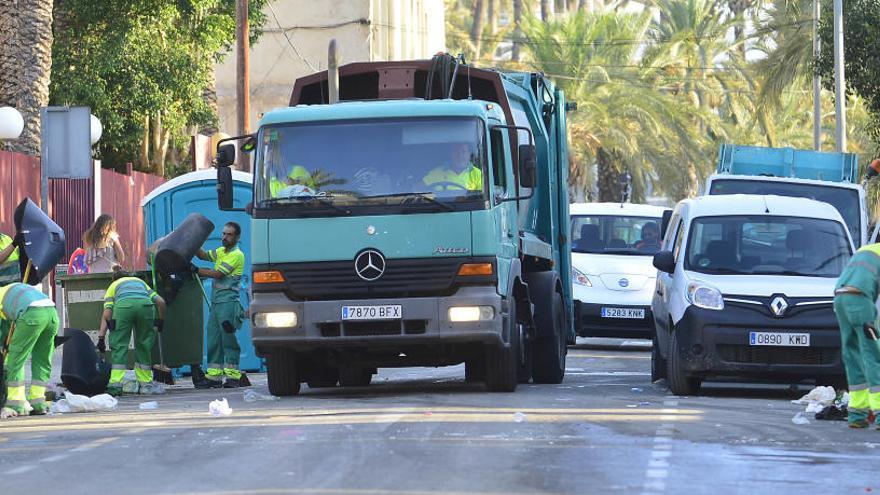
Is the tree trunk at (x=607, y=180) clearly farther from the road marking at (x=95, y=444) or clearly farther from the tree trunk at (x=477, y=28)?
the road marking at (x=95, y=444)

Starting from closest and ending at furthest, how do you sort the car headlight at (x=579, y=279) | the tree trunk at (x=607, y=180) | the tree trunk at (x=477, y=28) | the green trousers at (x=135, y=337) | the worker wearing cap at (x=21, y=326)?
the worker wearing cap at (x=21, y=326) < the green trousers at (x=135, y=337) < the car headlight at (x=579, y=279) < the tree trunk at (x=607, y=180) < the tree trunk at (x=477, y=28)

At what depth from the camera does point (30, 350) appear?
14.0 m

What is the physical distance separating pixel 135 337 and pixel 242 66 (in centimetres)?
1442

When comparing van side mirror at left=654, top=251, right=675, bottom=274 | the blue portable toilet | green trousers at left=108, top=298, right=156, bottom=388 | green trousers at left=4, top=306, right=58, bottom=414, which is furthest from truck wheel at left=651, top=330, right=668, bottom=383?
green trousers at left=4, top=306, right=58, bottom=414

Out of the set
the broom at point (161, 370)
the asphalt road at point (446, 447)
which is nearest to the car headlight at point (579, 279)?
the broom at point (161, 370)

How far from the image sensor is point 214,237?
1966 centimetres

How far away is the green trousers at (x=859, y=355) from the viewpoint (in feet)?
42.1

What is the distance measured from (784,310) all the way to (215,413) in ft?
15.4

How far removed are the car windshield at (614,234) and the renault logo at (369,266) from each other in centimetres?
1004

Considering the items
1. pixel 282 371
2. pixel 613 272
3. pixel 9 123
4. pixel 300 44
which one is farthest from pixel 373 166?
pixel 300 44

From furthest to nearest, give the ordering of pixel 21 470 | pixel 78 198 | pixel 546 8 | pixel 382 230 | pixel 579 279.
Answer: pixel 546 8 < pixel 78 198 < pixel 579 279 < pixel 382 230 < pixel 21 470

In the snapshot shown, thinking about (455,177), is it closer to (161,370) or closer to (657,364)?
(657,364)

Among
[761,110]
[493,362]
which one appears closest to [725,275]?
[493,362]

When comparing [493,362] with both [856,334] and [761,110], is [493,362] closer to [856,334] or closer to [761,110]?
[856,334]
